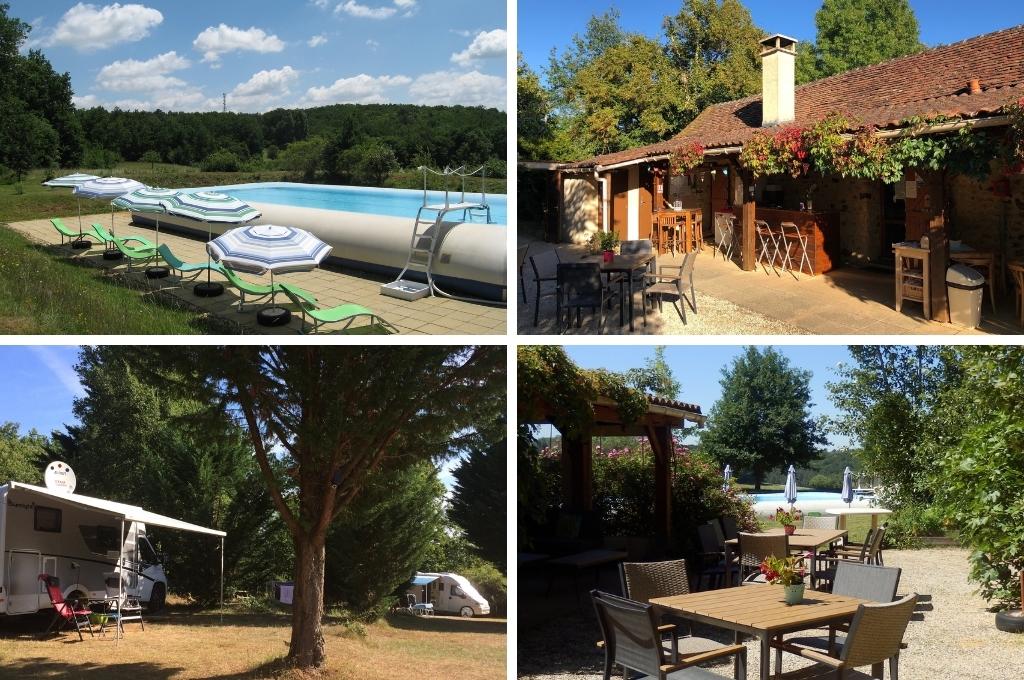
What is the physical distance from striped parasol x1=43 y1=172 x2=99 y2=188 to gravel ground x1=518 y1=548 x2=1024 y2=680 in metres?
7.16

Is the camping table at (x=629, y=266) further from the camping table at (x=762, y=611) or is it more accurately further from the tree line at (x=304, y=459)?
the camping table at (x=762, y=611)

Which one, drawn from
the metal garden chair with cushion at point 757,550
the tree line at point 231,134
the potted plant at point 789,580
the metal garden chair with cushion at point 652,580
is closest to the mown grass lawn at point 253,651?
the metal garden chair with cushion at point 757,550

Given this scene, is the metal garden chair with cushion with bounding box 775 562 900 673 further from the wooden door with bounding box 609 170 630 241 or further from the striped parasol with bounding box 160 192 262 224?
the wooden door with bounding box 609 170 630 241

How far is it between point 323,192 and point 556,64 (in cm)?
414

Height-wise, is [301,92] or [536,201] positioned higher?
[301,92]

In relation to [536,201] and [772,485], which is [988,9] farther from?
[772,485]

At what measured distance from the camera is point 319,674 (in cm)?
686

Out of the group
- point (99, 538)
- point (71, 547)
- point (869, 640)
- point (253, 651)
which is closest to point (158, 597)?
point (99, 538)

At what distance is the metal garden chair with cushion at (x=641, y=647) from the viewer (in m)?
3.93

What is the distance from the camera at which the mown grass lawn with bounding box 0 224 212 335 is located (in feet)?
24.9

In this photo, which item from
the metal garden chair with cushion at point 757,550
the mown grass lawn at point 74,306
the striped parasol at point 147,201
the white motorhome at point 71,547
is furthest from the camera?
the striped parasol at point 147,201

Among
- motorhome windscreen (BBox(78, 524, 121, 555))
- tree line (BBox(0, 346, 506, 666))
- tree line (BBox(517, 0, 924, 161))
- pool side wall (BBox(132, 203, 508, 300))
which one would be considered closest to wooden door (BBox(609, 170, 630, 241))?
tree line (BBox(517, 0, 924, 161))

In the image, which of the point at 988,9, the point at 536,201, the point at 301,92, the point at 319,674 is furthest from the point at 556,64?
the point at 319,674

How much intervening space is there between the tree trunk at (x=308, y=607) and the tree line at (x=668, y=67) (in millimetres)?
7929
